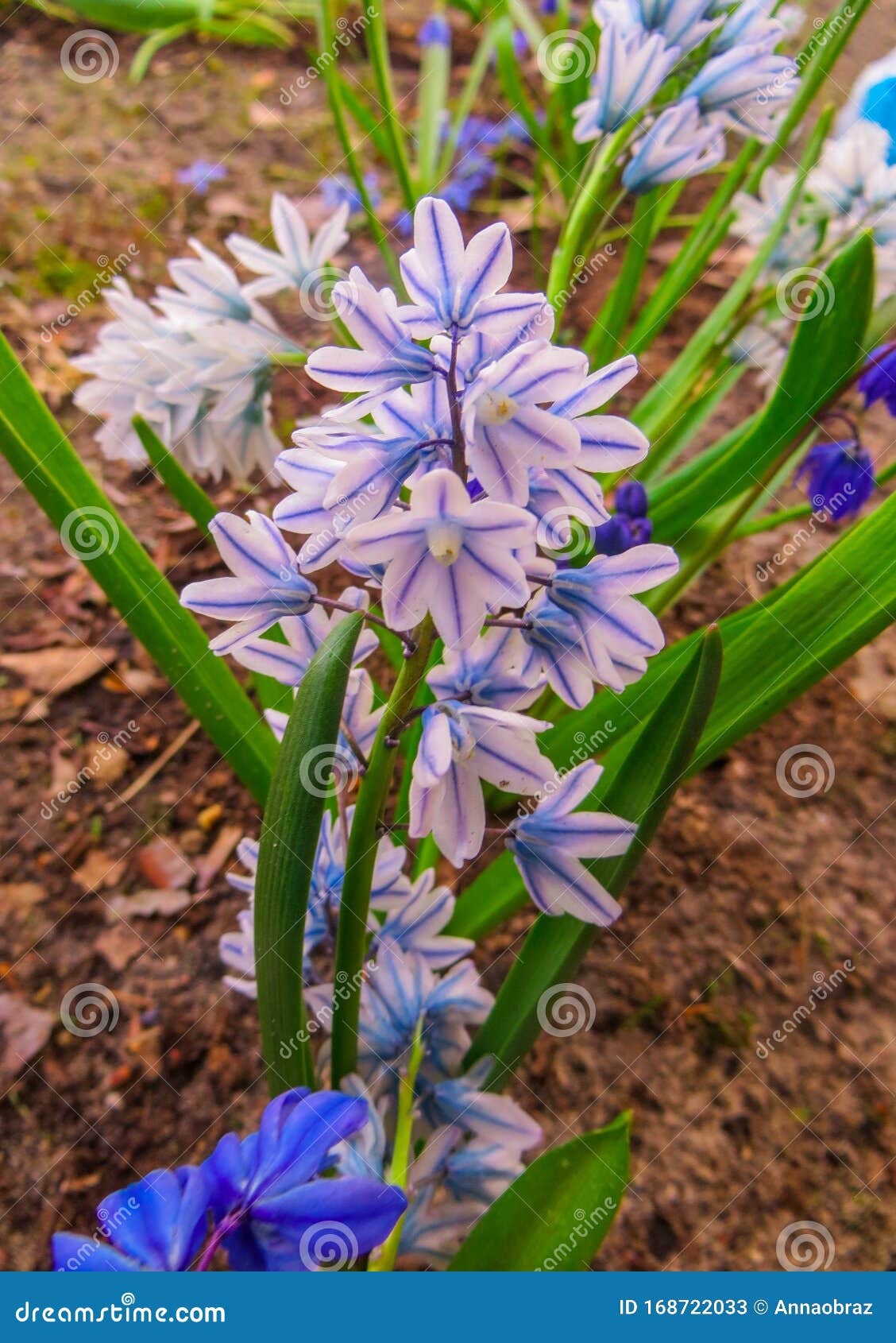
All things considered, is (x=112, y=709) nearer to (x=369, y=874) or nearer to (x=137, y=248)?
(x=369, y=874)

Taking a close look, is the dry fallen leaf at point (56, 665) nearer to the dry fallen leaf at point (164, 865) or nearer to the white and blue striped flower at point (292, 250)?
the dry fallen leaf at point (164, 865)

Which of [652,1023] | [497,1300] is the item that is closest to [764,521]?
[652,1023]

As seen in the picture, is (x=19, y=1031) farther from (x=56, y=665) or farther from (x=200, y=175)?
(x=200, y=175)

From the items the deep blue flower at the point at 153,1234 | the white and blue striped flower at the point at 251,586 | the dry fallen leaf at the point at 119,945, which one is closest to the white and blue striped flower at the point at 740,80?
the white and blue striped flower at the point at 251,586

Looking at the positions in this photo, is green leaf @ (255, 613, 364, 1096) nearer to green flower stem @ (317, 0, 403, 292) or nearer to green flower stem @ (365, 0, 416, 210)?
green flower stem @ (317, 0, 403, 292)

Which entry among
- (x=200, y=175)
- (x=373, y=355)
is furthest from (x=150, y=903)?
(x=200, y=175)

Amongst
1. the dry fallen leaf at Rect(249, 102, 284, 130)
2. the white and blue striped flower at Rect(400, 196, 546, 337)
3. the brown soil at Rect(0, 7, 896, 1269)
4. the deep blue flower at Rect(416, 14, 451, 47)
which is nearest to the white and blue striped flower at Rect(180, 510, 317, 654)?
the white and blue striped flower at Rect(400, 196, 546, 337)
